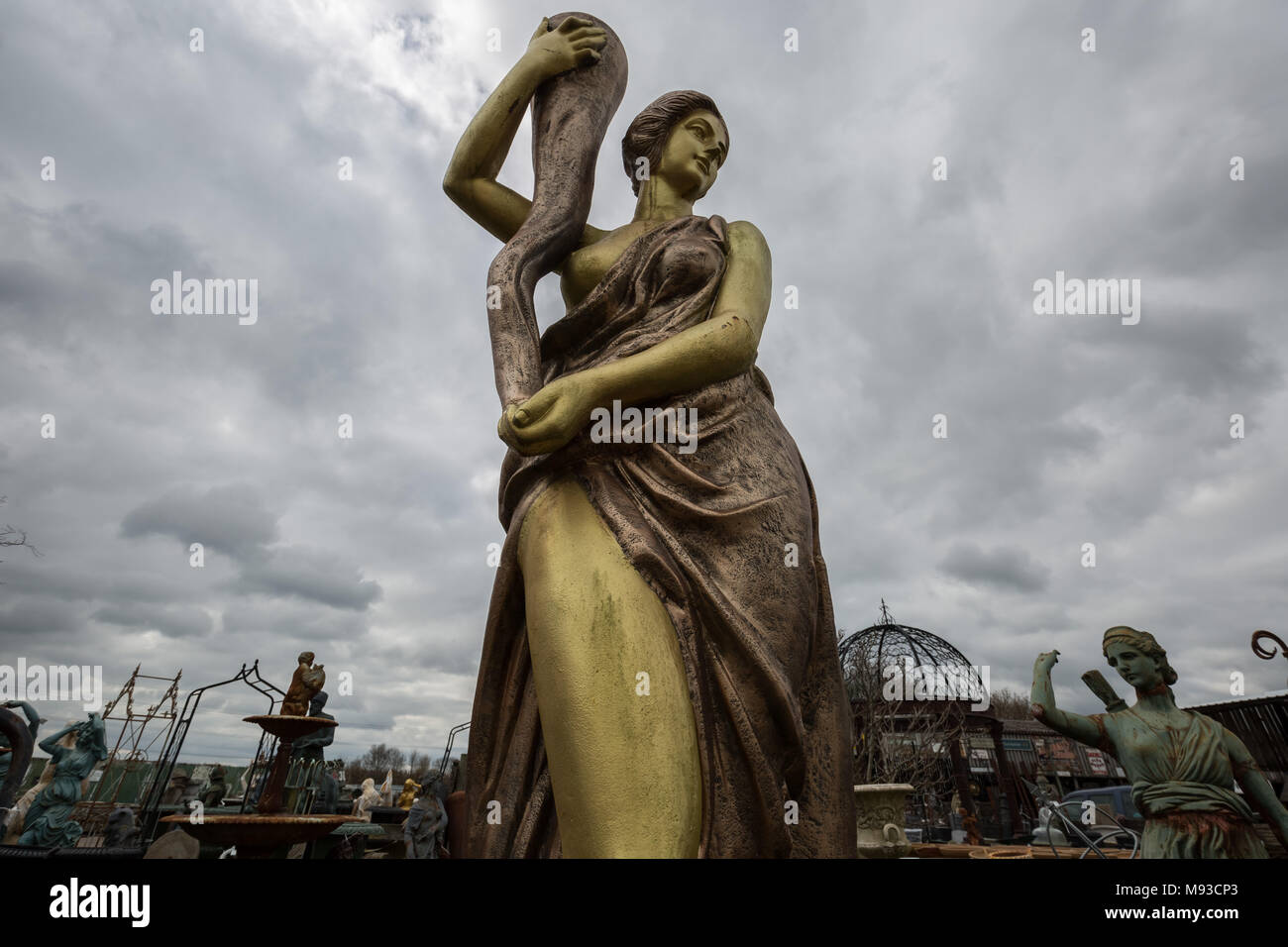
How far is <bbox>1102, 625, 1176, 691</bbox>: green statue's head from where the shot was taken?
551cm

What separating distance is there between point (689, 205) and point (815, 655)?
204cm

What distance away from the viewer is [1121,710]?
5750 mm

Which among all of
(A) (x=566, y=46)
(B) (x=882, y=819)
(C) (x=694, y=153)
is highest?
(A) (x=566, y=46)

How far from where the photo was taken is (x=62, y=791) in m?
10.4

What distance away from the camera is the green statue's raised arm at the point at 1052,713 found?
5.51m

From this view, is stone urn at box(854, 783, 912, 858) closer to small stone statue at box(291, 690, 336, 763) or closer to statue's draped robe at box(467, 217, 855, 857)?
statue's draped robe at box(467, 217, 855, 857)

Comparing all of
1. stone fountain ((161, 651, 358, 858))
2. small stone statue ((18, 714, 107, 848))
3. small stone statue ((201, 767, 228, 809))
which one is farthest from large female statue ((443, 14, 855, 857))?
small stone statue ((201, 767, 228, 809))

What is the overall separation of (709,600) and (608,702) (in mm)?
411

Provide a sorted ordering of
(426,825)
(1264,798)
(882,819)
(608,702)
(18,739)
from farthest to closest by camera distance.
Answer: (426,825), (882,819), (18,739), (1264,798), (608,702)

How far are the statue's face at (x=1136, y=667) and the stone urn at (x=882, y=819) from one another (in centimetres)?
390
